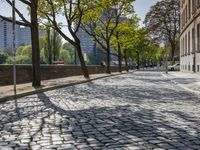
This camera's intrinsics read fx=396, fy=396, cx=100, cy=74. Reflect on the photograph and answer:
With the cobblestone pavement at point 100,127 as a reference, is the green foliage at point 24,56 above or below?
above

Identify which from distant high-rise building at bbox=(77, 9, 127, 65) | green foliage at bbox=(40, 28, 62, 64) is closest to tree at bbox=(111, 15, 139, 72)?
distant high-rise building at bbox=(77, 9, 127, 65)

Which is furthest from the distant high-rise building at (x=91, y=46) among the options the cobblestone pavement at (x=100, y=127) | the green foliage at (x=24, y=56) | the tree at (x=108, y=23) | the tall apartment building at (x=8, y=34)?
the cobblestone pavement at (x=100, y=127)

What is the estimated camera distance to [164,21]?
261 feet

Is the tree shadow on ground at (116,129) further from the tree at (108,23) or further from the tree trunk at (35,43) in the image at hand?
the tree at (108,23)

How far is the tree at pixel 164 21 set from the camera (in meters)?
78.7

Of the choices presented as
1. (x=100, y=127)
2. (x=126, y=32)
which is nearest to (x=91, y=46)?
(x=126, y=32)

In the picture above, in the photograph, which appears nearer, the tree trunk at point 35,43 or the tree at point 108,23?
the tree trunk at point 35,43

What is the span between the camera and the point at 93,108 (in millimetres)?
11062

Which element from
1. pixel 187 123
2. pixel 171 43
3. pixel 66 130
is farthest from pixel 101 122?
pixel 171 43

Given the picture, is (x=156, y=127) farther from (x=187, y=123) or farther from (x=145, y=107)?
(x=145, y=107)

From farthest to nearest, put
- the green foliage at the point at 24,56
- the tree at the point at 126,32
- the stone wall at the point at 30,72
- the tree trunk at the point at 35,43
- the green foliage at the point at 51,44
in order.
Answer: the green foliage at the point at 24,56 → the green foliage at the point at 51,44 → the tree at the point at 126,32 → the stone wall at the point at 30,72 → the tree trunk at the point at 35,43

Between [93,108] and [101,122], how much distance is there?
8.64ft

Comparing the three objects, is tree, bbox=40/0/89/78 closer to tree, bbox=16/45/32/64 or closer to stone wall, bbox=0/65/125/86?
stone wall, bbox=0/65/125/86

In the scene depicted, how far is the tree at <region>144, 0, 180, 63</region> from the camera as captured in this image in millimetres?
78688
